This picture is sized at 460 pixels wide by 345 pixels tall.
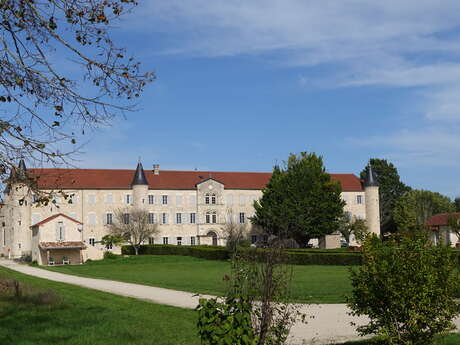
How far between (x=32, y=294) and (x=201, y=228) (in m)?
48.9

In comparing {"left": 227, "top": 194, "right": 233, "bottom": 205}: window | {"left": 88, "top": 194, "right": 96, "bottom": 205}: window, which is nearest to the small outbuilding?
{"left": 88, "top": 194, "right": 96, "bottom": 205}: window

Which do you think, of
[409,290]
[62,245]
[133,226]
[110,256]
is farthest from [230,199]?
[409,290]

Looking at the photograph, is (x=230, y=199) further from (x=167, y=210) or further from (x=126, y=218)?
(x=126, y=218)

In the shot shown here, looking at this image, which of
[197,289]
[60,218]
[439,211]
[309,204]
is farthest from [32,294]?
[439,211]

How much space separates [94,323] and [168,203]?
51413 millimetres

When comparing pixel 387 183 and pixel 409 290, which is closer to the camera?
pixel 409 290

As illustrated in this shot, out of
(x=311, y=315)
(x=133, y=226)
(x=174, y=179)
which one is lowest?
(x=311, y=315)

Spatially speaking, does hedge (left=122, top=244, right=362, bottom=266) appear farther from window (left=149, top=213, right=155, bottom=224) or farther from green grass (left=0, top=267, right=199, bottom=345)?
green grass (left=0, top=267, right=199, bottom=345)

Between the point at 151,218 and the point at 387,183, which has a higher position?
the point at 387,183

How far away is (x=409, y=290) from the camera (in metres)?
7.45

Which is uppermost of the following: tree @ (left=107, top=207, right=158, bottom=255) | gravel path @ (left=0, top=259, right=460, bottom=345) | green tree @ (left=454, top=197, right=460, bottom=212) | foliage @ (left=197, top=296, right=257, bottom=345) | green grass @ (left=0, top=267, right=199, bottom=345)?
green tree @ (left=454, top=197, right=460, bottom=212)

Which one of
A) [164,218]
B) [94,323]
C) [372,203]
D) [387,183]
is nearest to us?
[94,323]

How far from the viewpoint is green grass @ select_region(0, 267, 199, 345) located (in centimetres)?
1006

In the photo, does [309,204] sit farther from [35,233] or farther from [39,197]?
[39,197]
